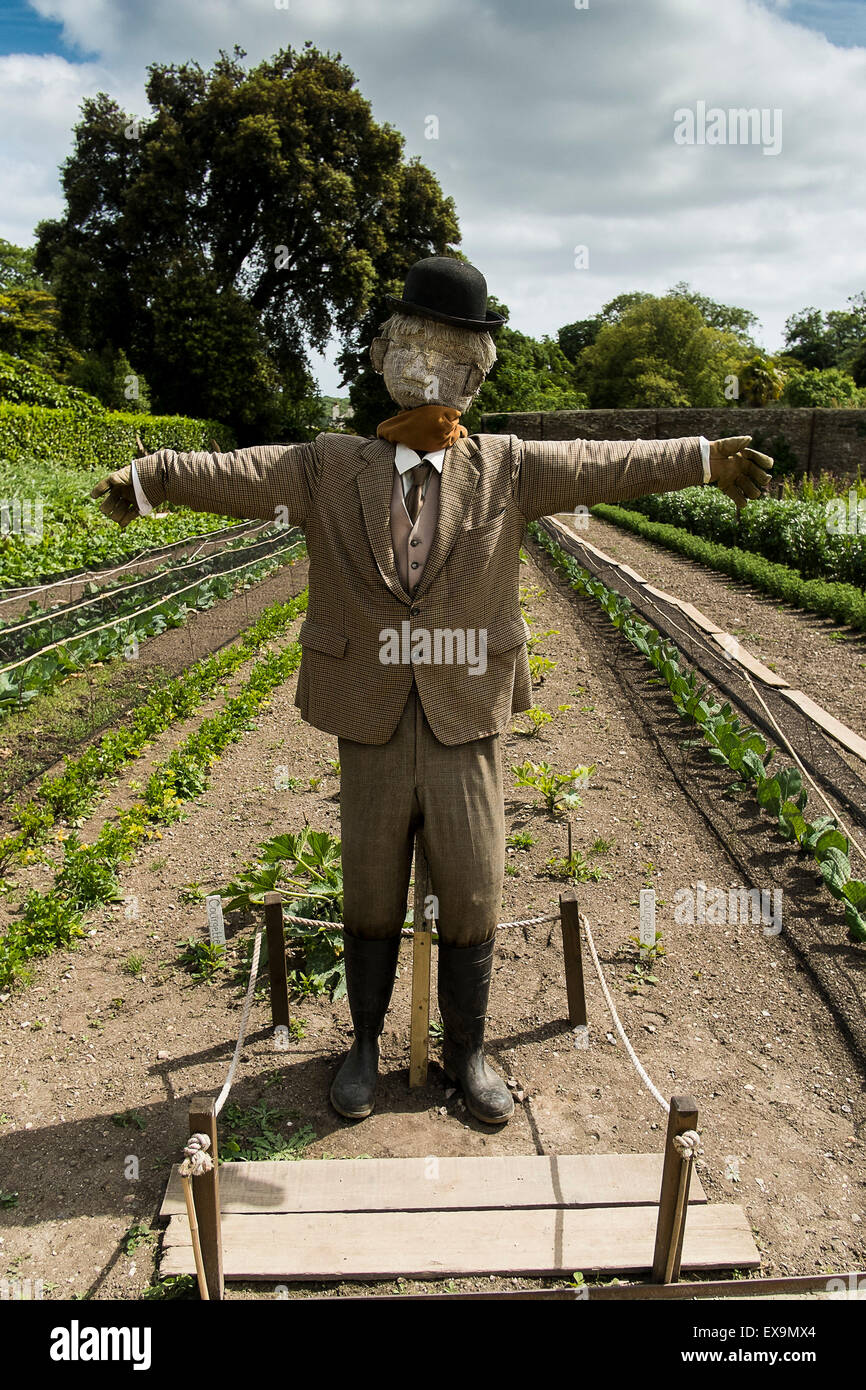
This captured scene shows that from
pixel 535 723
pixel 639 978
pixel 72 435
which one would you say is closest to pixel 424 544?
pixel 639 978

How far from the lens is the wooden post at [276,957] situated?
8.60ft

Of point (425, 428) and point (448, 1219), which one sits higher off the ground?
point (425, 428)

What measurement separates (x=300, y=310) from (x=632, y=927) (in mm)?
25412

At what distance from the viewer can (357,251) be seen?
24375mm

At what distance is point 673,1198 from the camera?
1.77 metres

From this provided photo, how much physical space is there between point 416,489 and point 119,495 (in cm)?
66

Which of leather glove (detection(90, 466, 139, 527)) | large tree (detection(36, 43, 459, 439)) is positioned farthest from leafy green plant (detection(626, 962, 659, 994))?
large tree (detection(36, 43, 459, 439))

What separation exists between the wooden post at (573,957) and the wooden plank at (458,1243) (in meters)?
0.72

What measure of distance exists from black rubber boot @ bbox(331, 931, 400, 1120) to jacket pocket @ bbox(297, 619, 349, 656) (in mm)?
720

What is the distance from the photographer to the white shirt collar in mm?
2195

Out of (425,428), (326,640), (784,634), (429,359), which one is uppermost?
(429,359)

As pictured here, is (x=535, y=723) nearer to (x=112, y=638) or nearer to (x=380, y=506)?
(x=112, y=638)
